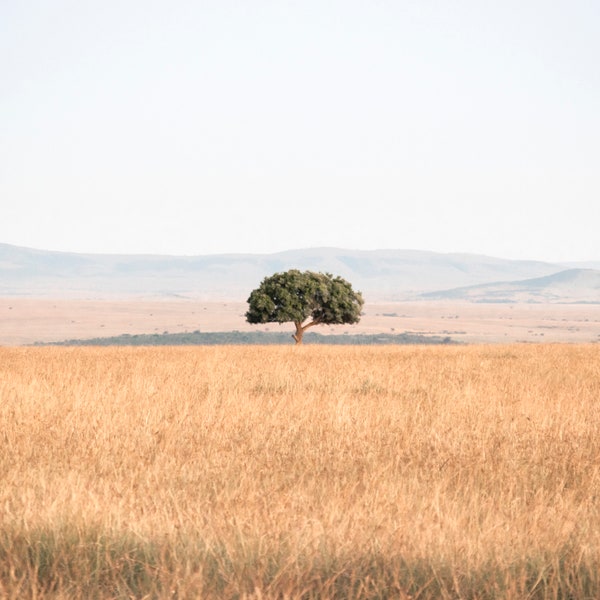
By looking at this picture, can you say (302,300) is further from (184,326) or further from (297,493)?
(184,326)

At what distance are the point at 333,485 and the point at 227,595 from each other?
8.70ft

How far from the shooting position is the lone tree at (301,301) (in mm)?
42094

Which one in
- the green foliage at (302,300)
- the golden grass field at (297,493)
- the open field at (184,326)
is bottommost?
the open field at (184,326)

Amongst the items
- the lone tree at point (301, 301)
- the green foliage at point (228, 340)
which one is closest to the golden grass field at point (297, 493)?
the lone tree at point (301, 301)

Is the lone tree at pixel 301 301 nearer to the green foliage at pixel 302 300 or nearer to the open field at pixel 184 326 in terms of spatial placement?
the green foliage at pixel 302 300

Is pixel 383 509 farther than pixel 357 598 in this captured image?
Yes

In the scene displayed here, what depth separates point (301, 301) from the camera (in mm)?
42438

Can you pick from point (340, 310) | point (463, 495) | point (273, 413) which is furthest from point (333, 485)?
point (340, 310)

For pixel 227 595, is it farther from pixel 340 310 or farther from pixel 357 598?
pixel 340 310

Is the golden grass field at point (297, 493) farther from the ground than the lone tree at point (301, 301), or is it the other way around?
the lone tree at point (301, 301)

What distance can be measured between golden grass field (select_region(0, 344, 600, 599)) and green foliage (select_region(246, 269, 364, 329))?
27.5m

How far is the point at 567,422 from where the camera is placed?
1084 cm

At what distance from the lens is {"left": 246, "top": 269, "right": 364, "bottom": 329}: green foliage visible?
4209 centimetres

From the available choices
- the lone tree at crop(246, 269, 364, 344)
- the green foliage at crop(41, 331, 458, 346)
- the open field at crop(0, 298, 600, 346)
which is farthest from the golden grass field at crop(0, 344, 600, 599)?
the open field at crop(0, 298, 600, 346)
